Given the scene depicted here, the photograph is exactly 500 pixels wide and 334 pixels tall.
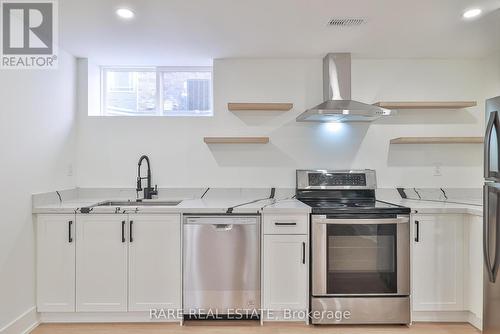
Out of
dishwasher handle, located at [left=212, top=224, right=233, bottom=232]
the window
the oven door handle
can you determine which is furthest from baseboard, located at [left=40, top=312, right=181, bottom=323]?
the window

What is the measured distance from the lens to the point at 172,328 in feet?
8.36

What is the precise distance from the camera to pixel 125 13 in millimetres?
2266

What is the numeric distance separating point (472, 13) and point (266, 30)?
1450mm

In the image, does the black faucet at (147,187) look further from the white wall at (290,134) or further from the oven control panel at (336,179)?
the oven control panel at (336,179)

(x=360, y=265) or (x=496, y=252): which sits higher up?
(x=496, y=252)

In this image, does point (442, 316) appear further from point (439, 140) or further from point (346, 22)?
point (346, 22)

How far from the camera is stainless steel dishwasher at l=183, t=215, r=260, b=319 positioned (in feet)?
8.40

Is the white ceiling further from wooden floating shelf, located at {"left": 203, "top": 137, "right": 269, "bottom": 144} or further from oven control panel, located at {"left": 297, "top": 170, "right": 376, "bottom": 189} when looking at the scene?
oven control panel, located at {"left": 297, "top": 170, "right": 376, "bottom": 189}

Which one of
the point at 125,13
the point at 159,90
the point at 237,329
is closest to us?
the point at 125,13

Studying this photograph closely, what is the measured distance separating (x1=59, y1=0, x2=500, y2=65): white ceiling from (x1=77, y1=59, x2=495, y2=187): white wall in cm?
19

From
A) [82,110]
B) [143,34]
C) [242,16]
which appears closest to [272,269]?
[242,16]

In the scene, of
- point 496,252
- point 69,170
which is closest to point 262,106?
point 69,170

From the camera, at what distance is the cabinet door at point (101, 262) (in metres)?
2.54

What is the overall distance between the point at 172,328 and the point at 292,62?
2.62 metres
